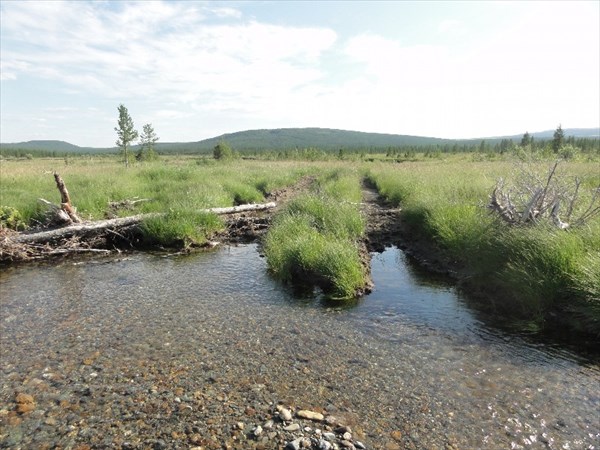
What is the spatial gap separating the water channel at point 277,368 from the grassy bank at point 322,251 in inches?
20.1

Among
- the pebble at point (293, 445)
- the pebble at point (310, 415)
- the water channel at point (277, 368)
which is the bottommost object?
the water channel at point (277, 368)

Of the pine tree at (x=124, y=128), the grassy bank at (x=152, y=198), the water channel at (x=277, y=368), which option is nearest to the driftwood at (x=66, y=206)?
the grassy bank at (x=152, y=198)

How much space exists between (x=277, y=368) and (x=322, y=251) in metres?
4.05

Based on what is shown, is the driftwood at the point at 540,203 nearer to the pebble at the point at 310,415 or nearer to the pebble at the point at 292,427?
the pebble at the point at 310,415

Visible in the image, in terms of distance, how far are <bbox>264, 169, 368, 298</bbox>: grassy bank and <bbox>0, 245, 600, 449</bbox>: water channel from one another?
0.51 m

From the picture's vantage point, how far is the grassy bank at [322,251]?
345 inches

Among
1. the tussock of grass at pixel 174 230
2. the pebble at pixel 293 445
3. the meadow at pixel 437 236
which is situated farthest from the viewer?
the tussock of grass at pixel 174 230

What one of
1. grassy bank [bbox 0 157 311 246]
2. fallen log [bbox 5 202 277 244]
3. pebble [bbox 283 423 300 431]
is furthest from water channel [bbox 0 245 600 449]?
grassy bank [bbox 0 157 311 246]

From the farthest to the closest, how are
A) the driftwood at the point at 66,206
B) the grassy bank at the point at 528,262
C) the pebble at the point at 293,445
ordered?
the driftwood at the point at 66,206 → the grassy bank at the point at 528,262 → the pebble at the point at 293,445

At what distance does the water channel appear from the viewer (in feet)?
14.6

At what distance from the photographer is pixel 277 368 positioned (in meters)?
5.70

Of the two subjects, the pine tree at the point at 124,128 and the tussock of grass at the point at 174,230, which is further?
the pine tree at the point at 124,128

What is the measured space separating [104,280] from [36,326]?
2.77m

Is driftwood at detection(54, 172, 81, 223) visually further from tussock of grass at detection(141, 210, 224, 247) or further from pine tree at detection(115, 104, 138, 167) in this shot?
pine tree at detection(115, 104, 138, 167)
